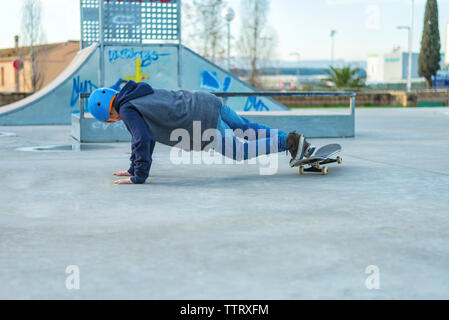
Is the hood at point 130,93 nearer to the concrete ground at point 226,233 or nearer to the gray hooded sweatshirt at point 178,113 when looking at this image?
the gray hooded sweatshirt at point 178,113

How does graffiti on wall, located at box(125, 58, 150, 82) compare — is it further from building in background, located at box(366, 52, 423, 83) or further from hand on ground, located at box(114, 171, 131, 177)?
building in background, located at box(366, 52, 423, 83)

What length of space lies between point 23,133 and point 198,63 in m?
5.80

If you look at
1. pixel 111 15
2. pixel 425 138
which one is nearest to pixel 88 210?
pixel 425 138

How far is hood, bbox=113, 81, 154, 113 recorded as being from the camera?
528cm

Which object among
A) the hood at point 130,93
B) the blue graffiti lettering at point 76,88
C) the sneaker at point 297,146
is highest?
the blue graffiti lettering at point 76,88

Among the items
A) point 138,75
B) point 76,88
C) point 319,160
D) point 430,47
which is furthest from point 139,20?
point 430,47

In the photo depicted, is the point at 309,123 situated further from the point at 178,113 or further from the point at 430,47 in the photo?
the point at 430,47

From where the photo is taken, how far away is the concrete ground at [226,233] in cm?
245

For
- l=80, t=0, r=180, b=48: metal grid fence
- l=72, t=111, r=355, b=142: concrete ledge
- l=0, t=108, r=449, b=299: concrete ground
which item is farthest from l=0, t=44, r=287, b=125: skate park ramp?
l=0, t=108, r=449, b=299: concrete ground

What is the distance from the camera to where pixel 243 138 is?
5.84 m

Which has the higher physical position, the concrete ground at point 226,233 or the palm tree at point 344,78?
the palm tree at point 344,78

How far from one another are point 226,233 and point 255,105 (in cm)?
1303

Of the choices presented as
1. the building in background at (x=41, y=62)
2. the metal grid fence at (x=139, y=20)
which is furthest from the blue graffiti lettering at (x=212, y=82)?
the building in background at (x=41, y=62)

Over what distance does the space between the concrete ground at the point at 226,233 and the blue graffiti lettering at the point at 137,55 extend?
30.0ft
